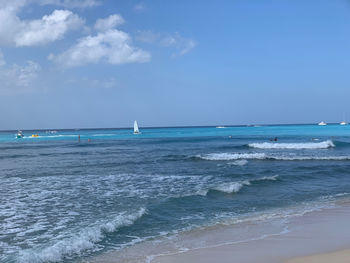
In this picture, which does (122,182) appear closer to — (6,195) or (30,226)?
(6,195)

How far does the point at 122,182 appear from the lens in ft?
52.4

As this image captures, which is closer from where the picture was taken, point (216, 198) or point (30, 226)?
point (30, 226)

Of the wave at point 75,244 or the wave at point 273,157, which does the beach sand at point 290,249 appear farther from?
the wave at point 273,157

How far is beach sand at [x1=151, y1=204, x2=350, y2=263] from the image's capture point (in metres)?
6.21

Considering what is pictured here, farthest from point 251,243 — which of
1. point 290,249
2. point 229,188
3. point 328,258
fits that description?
point 229,188

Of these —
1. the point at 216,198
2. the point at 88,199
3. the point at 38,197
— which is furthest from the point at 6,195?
the point at 216,198

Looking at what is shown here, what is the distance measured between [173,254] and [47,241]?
3.15 metres

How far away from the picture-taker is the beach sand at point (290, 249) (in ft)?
20.4

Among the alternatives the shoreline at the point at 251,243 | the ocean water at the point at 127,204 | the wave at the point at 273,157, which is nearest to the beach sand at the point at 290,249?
the shoreline at the point at 251,243

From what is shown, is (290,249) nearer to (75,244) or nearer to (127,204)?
(75,244)

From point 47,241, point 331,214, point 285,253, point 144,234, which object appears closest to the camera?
point 285,253

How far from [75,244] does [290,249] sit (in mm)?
4795

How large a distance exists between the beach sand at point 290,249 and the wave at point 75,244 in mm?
1946

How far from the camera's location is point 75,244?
7320 mm
